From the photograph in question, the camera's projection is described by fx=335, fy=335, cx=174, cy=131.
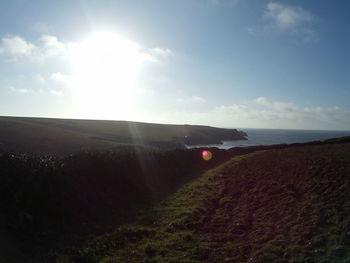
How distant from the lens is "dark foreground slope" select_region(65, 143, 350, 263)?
35.5 ft

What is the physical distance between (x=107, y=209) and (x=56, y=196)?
9.14 feet

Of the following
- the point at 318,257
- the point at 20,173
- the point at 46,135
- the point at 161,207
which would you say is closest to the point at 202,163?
the point at 161,207

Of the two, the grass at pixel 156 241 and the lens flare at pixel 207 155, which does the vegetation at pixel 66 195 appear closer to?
the grass at pixel 156 241

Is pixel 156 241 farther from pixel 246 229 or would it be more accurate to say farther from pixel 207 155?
pixel 207 155

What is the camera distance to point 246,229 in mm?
13875

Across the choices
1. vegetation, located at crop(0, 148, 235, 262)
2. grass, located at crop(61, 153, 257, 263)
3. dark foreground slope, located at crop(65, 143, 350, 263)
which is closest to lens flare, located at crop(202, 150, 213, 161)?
vegetation, located at crop(0, 148, 235, 262)

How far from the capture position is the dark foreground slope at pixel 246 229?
35.5 feet

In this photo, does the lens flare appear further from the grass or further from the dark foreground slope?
the grass

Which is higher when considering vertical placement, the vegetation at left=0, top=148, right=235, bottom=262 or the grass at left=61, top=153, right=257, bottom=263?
the vegetation at left=0, top=148, right=235, bottom=262

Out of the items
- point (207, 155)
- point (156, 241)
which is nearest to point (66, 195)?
point (156, 241)

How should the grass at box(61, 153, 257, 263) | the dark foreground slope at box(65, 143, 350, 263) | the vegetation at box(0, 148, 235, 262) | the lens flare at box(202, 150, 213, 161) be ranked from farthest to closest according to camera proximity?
the lens flare at box(202, 150, 213, 161) < the vegetation at box(0, 148, 235, 262) < the grass at box(61, 153, 257, 263) < the dark foreground slope at box(65, 143, 350, 263)

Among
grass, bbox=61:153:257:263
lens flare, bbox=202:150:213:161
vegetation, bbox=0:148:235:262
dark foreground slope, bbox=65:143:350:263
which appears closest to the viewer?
dark foreground slope, bbox=65:143:350:263

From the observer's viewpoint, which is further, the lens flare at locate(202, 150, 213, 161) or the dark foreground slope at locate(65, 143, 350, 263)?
the lens flare at locate(202, 150, 213, 161)

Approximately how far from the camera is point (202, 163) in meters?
43.2
